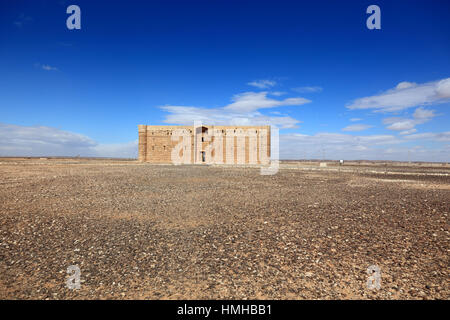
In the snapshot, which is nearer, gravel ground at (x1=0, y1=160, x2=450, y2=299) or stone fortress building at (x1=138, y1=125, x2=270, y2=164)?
gravel ground at (x1=0, y1=160, x2=450, y2=299)

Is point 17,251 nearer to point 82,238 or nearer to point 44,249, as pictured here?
point 44,249

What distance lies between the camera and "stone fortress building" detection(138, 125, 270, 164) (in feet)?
178

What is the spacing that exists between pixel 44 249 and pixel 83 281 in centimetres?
233

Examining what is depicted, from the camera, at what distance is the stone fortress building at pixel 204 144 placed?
54.1 meters

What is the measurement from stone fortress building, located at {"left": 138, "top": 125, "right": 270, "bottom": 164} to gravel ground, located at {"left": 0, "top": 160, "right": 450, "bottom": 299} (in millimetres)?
44055

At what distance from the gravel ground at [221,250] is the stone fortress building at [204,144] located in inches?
1734

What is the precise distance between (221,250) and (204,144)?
5079 cm

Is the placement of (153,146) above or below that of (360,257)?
above

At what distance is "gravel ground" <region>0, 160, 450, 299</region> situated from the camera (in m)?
4.05

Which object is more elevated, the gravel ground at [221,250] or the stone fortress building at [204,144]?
the stone fortress building at [204,144]

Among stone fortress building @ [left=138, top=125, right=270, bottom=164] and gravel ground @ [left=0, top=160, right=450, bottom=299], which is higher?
stone fortress building @ [left=138, top=125, right=270, bottom=164]

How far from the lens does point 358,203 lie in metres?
11.2

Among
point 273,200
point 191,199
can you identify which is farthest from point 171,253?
point 273,200
